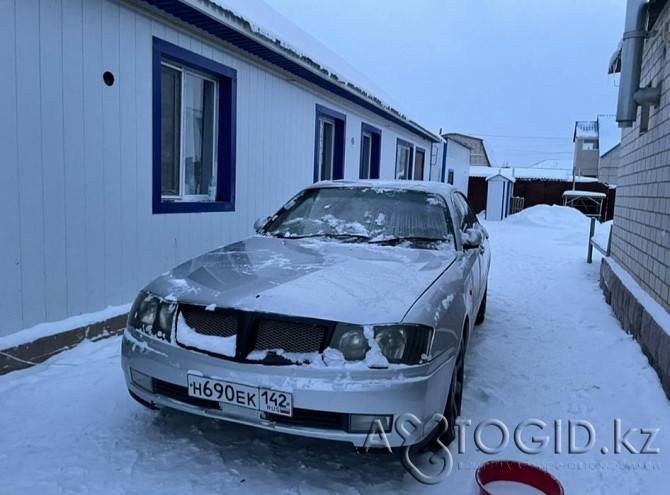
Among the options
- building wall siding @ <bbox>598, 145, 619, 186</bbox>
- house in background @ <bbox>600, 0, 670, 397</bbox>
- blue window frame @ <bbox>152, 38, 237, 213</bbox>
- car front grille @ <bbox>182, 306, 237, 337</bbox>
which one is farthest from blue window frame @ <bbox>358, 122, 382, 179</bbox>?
building wall siding @ <bbox>598, 145, 619, 186</bbox>

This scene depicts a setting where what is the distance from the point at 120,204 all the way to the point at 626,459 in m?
4.35

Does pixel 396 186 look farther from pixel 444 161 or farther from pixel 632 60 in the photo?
pixel 444 161

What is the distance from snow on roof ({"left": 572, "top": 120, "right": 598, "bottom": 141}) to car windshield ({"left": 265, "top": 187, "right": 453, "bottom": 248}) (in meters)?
45.8

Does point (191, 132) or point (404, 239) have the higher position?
point (191, 132)

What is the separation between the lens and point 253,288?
8.78ft

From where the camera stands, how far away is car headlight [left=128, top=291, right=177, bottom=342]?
2.64 meters

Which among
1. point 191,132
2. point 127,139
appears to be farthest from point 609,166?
point 127,139

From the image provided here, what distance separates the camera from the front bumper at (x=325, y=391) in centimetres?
229

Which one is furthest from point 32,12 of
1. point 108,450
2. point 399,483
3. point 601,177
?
point 601,177

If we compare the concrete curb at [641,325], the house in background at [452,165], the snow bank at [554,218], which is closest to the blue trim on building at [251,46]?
the concrete curb at [641,325]

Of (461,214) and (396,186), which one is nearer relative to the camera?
(396,186)

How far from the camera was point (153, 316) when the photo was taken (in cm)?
272

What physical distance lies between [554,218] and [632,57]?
16424 millimetres

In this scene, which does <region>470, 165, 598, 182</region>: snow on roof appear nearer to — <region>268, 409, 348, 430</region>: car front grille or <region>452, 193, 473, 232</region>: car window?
<region>452, 193, 473, 232</region>: car window
